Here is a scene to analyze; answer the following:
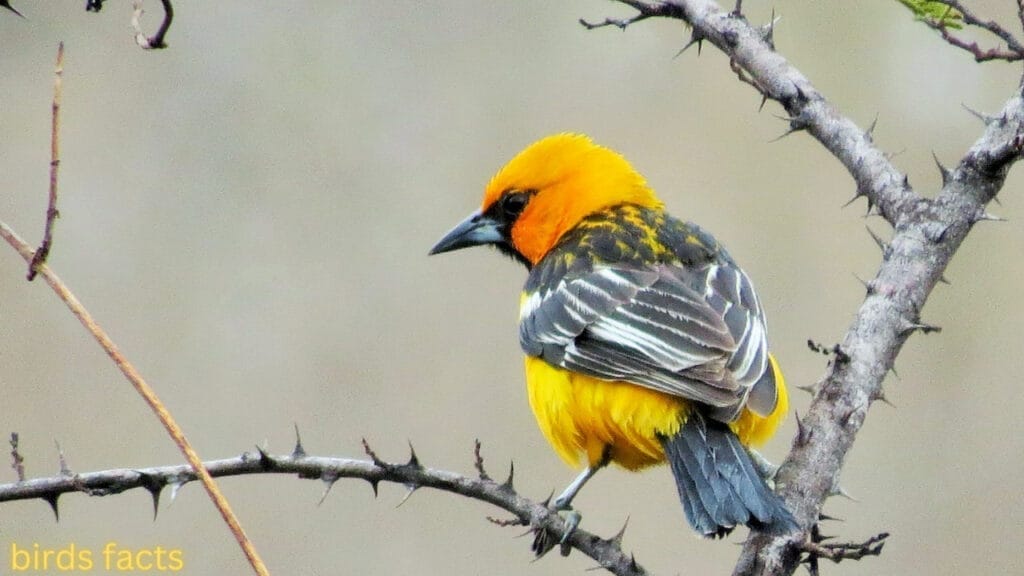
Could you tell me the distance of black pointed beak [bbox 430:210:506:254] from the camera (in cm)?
599

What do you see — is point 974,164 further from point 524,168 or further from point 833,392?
point 524,168

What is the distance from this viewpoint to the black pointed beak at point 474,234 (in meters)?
5.99

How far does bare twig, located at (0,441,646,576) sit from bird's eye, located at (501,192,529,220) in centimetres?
253

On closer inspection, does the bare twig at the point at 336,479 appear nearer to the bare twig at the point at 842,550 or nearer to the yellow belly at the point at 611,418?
the bare twig at the point at 842,550

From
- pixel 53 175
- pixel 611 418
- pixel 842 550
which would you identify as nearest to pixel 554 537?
pixel 611 418

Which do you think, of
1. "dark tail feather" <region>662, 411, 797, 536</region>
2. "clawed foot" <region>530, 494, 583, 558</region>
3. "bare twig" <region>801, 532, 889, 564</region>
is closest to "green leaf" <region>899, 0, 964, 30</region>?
"dark tail feather" <region>662, 411, 797, 536</region>

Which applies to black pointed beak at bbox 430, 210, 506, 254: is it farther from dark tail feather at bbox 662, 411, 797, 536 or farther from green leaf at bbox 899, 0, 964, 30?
green leaf at bbox 899, 0, 964, 30

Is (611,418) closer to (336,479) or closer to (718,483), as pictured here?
(718,483)

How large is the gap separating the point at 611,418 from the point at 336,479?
1.29 m

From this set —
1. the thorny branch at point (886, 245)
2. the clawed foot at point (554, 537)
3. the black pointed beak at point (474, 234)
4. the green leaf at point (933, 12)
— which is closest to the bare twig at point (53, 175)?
the clawed foot at point (554, 537)

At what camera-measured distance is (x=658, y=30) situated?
8.57 metres

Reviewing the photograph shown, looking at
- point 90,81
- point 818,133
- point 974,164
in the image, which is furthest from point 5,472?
point 974,164

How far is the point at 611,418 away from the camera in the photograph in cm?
440

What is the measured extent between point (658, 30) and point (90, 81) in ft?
12.2
